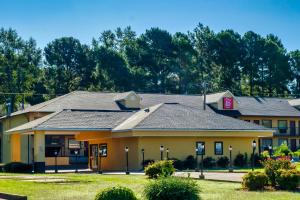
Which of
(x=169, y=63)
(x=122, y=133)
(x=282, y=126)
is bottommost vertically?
(x=122, y=133)

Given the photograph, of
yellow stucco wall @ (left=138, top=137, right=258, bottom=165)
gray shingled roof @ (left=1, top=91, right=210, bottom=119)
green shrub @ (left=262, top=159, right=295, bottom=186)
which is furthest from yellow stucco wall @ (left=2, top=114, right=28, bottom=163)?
green shrub @ (left=262, top=159, right=295, bottom=186)

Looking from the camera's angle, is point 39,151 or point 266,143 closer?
point 39,151

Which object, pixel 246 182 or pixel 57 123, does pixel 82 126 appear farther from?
pixel 246 182

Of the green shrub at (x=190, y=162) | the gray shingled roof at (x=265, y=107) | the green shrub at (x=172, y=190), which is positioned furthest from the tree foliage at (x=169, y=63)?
the green shrub at (x=172, y=190)

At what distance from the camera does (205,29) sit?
104m

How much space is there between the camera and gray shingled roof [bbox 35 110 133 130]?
42969 mm

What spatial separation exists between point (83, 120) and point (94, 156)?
4.05m

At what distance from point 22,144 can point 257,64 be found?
52063 millimetres

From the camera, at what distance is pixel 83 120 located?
150 ft

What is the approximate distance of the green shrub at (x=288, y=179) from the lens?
858 inches

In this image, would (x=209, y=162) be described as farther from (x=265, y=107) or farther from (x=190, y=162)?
(x=265, y=107)

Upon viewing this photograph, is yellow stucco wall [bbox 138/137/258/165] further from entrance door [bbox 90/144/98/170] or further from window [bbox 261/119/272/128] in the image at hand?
window [bbox 261/119/272/128]

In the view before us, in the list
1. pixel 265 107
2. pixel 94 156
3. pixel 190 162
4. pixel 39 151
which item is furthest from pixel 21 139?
pixel 265 107

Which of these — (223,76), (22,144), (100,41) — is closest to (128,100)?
(22,144)
